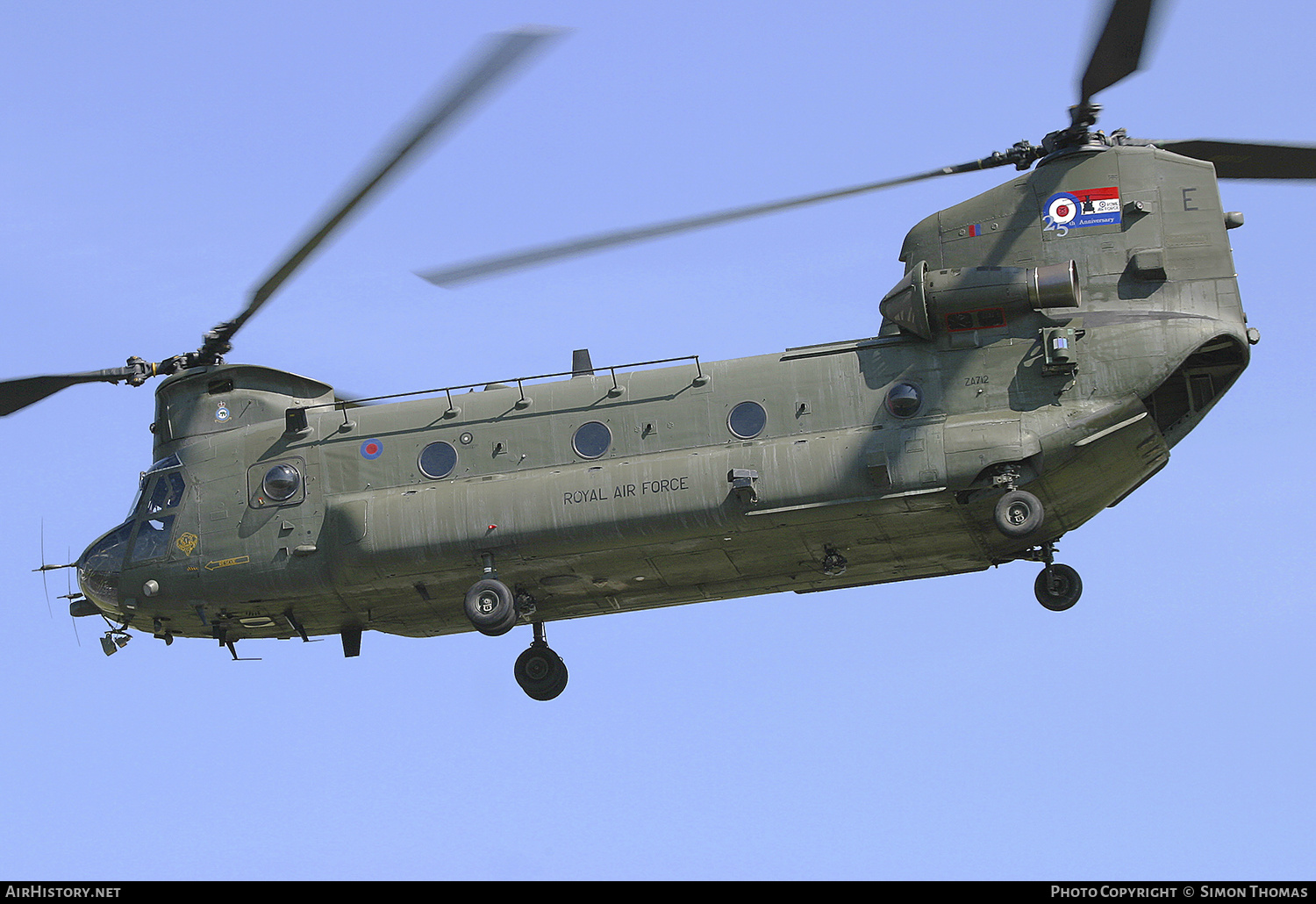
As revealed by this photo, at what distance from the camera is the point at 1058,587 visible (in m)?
25.6

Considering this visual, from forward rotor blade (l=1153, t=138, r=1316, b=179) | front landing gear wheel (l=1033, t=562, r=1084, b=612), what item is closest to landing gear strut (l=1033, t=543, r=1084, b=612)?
front landing gear wheel (l=1033, t=562, r=1084, b=612)

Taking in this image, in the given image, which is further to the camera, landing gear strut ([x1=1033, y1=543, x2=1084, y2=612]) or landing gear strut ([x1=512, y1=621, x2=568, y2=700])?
landing gear strut ([x1=512, y1=621, x2=568, y2=700])

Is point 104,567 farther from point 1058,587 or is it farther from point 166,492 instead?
point 1058,587

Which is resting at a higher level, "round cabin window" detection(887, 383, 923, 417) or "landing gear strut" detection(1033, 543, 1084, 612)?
"round cabin window" detection(887, 383, 923, 417)

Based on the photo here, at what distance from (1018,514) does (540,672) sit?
887 cm

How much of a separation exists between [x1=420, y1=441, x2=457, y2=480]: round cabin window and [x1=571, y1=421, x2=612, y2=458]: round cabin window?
6.56 feet

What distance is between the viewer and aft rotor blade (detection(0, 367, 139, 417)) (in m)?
29.3

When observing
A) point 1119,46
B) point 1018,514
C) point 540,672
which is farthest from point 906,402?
point 540,672

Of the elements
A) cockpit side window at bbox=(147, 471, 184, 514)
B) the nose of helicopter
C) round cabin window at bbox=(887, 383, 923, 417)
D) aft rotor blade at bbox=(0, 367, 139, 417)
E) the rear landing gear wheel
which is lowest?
the rear landing gear wheel

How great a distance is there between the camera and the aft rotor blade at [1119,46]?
2192 centimetres

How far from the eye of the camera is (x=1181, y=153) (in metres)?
26.1

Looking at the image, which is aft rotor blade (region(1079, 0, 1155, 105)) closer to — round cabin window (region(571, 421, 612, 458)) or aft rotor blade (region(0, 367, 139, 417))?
round cabin window (region(571, 421, 612, 458))

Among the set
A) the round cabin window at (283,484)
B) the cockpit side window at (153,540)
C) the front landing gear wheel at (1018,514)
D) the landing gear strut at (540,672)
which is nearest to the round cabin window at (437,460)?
the round cabin window at (283,484)

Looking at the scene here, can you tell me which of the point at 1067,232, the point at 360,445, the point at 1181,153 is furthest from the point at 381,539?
the point at 1181,153
